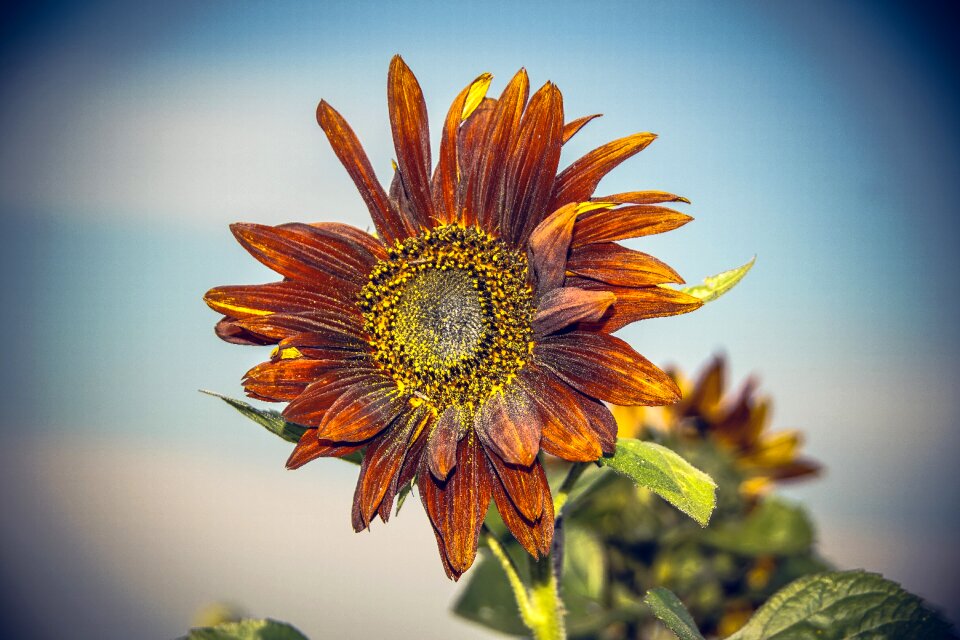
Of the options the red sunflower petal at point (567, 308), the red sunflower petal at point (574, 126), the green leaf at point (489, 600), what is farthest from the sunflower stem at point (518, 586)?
the green leaf at point (489, 600)

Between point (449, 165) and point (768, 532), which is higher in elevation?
point (449, 165)

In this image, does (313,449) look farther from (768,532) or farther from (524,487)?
(768,532)

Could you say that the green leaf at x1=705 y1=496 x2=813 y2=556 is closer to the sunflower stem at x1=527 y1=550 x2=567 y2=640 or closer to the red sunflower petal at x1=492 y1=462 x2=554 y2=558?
the sunflower stem at x1=527 y1=550 x2=567 y2=640

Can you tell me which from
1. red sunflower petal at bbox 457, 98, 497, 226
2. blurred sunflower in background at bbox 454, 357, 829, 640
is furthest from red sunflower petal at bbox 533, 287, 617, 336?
blurred sunflower in background at bbox 454, 357, 829, 640

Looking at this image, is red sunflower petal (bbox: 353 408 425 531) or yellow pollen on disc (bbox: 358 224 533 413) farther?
yellow pollen on disc (bbox: 358 224 533 413)

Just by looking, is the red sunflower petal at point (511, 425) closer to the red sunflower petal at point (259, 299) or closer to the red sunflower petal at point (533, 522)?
the red sunflower petal at point (533, 522)

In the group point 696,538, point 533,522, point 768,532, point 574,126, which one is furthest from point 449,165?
point 768,532
